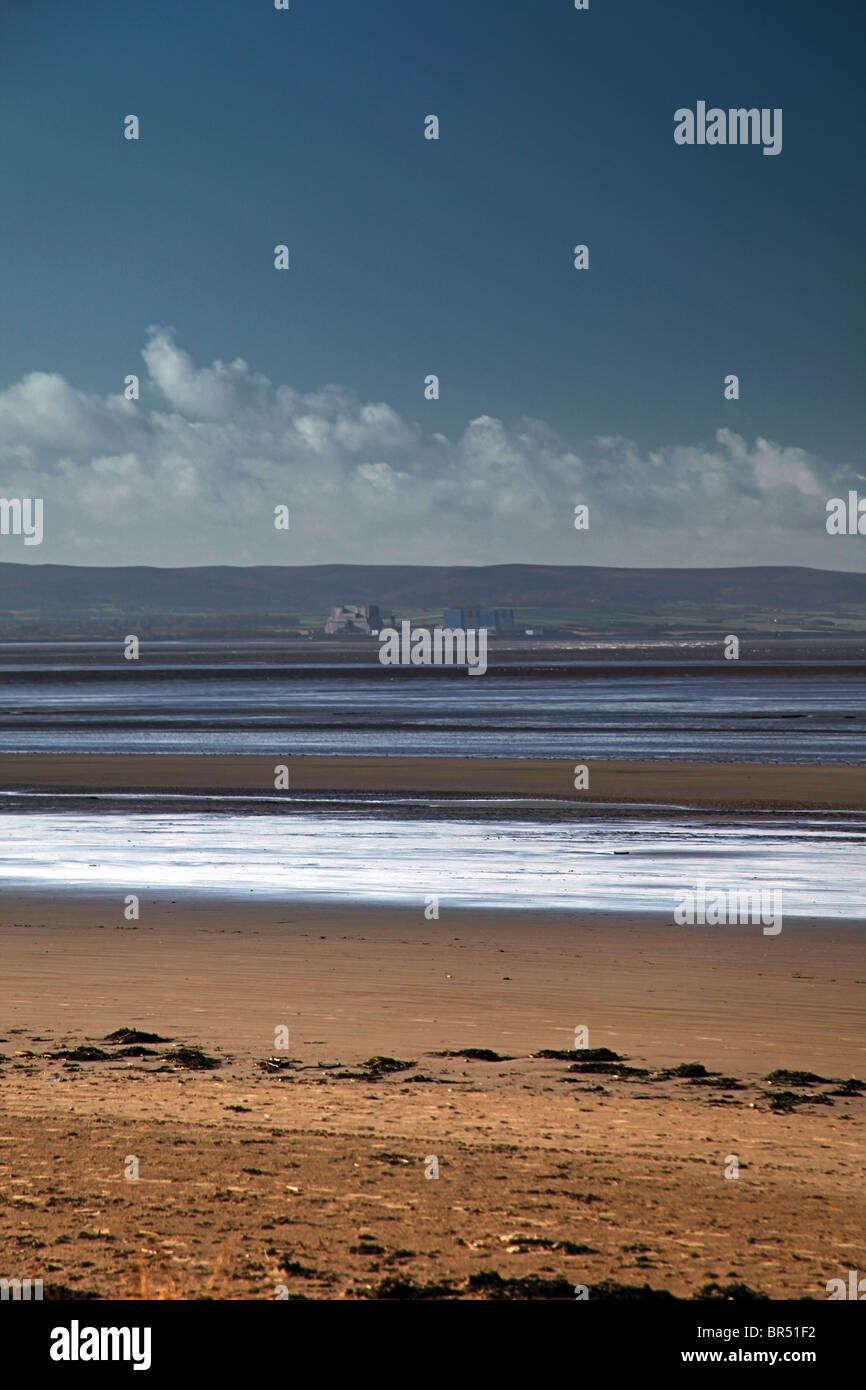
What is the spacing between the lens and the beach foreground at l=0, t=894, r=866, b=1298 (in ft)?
19.0

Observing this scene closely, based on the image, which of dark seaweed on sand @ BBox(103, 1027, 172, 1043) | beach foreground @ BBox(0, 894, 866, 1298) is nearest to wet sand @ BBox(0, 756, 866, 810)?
beach foreground @ BBox(0, 894, 866, 1298)

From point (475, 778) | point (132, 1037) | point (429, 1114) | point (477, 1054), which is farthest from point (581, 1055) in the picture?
point (475, 778)

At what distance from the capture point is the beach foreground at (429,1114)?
5789 mm

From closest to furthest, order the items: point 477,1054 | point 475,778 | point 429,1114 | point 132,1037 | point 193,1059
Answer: point 429,1114 < point 193,1059 < point 477,1054 < point 132,1037 < point 475,778

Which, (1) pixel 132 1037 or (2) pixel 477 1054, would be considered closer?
(2) pixel 477 1054

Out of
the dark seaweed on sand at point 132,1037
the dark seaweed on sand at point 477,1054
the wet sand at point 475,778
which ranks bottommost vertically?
the dark seaweed on sand at point 477,1054

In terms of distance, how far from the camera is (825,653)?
12144 cm

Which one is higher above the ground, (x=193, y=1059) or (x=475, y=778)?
(x=475, y=778)

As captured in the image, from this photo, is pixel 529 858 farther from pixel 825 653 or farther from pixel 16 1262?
pixel 825 653

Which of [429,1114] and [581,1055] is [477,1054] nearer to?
[581,1055]

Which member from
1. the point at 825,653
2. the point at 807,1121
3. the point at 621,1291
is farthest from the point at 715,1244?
the point at 825,653

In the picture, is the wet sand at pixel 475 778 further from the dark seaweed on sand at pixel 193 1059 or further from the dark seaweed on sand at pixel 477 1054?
the dark seaweed on sand at pixel 193 1059

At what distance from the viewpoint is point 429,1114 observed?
8.02 m

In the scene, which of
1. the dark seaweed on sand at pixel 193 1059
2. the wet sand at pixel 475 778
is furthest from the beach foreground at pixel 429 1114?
the wet sand at pixel 475 778
